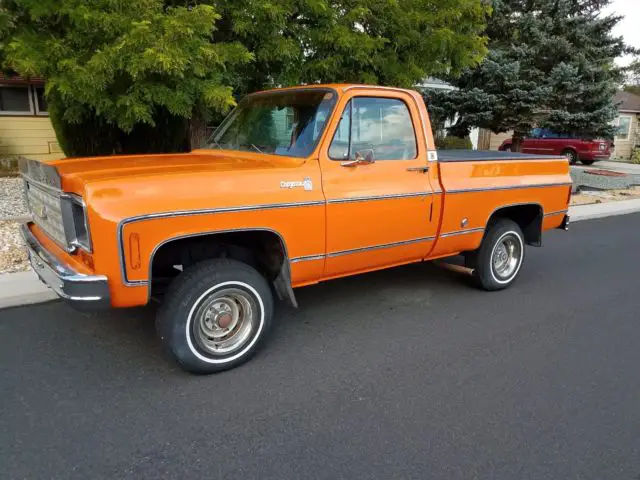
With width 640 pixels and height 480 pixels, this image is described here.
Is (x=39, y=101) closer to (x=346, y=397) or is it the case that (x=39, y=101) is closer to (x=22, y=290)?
(x=22, y=290)

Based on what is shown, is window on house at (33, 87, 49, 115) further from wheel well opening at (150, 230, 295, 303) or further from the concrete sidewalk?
wheel well opening at (150, 230, 295, 303)

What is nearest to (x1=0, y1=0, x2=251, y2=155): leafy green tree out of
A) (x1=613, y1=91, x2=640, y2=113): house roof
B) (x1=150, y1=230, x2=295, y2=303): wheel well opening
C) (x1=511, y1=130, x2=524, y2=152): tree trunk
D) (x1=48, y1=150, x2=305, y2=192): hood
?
(x1=48, y1=150, x2=305, y2=192): hood

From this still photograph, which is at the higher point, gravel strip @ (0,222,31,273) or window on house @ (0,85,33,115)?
window on house @ (0,85,33,115)

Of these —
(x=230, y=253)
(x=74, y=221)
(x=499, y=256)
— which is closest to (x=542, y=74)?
(x=499, y=256)

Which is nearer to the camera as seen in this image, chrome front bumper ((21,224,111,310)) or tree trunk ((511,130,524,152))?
chrome front bumper ((21,224,111,310))

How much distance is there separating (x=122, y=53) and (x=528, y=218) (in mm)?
4910

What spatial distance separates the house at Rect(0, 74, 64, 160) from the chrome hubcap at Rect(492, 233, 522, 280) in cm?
1255

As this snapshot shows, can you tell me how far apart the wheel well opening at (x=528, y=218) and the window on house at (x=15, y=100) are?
13139 millimetres

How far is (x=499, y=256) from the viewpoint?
19.0 ft

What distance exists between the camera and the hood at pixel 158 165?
11.0 feet

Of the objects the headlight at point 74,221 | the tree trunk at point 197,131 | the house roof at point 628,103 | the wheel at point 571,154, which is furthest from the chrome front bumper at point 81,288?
the house roof at point 628,103

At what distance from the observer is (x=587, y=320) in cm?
493

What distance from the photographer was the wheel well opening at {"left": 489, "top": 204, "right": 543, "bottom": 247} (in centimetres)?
590

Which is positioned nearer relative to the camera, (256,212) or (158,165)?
(256,212)
